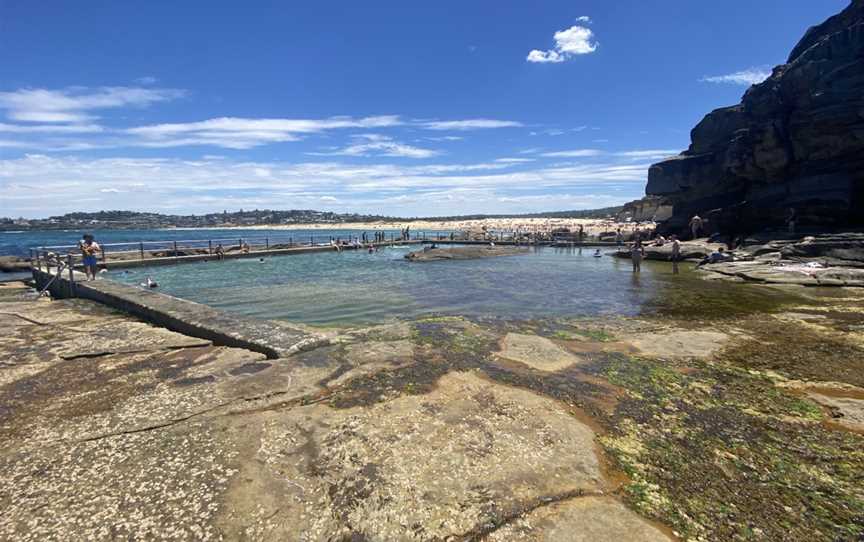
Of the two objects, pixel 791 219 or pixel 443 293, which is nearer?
pixel 443 293

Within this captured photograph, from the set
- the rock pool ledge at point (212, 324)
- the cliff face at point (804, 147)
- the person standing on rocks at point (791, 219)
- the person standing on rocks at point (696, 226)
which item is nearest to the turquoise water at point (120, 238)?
the rock pool ledge at point (212, 324)

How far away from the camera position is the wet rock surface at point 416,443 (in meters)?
2.56

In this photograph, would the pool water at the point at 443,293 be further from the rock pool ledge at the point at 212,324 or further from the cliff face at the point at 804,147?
the cliff face at the point at 804,147

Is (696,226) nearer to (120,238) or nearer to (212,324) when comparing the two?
(212,324)

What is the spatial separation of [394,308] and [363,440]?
29.1ft

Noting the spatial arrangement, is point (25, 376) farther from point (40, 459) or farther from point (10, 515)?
point (10, 515)

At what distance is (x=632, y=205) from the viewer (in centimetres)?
9162

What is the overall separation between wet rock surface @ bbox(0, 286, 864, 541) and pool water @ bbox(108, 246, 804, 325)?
5089 mm

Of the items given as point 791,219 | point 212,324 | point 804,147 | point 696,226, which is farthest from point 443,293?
point 696,226

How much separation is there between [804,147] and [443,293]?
30.5 m

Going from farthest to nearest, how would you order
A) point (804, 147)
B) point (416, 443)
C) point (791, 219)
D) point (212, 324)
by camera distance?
point (804, 147) < point (791, 219) < point (212, 324) < point (416, 443)

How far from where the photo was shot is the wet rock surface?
256cm

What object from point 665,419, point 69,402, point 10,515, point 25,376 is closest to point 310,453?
point 10,515

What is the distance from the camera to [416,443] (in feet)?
11.3
